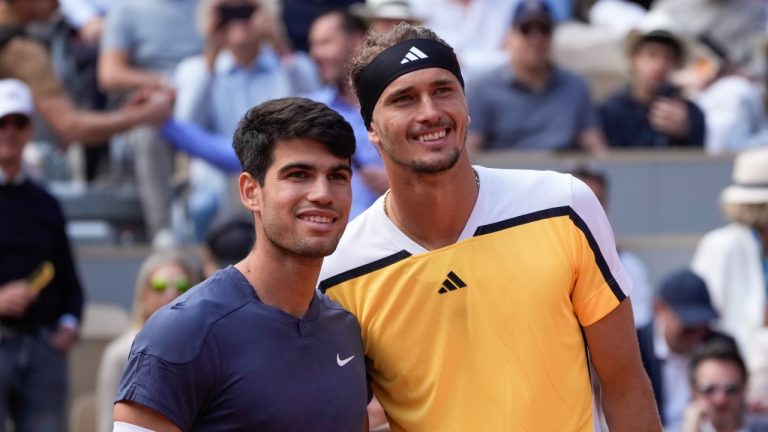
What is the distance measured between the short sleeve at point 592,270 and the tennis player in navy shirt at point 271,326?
62 centimetres

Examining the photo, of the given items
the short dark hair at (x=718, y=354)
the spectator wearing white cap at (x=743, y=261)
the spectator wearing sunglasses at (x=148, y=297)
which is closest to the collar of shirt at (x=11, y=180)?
the spectator wearing sunglasses at (x=148, y=297)

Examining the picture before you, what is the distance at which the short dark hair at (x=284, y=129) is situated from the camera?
12.5 ft

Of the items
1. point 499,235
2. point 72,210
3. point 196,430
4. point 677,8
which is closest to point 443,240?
point 499,235

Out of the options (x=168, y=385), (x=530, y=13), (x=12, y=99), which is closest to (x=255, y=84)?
(x=530, y=13)

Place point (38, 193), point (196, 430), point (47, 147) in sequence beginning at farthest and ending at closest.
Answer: point (47, 147)
point (38, 193)
point (196, 430)

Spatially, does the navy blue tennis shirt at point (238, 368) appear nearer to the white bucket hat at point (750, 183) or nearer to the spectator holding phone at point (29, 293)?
the spectator holding phone at point (29, 293)

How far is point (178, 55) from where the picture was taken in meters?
10.3

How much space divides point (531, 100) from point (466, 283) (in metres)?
5.63

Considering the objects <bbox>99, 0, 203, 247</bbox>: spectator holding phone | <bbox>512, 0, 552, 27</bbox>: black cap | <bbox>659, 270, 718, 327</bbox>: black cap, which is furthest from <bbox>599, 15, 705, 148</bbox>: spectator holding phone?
<bbox>99, 0, 203, 247</bbox>: spectator holding phone

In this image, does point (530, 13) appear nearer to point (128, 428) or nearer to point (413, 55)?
point (413, 55)

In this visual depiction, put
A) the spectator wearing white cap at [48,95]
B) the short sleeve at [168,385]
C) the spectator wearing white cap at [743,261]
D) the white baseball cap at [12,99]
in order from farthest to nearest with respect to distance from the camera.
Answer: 1. the spectator wearing white cap at [48,95]
2. the spectator wearing white cap at [743,261]
3. the white baseball cap at [12,99]
4. the short sleeve at [168,385]

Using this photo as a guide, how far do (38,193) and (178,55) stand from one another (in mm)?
2706

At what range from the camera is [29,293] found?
7.54 meters

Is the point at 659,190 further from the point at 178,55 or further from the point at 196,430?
the point at 196,430
